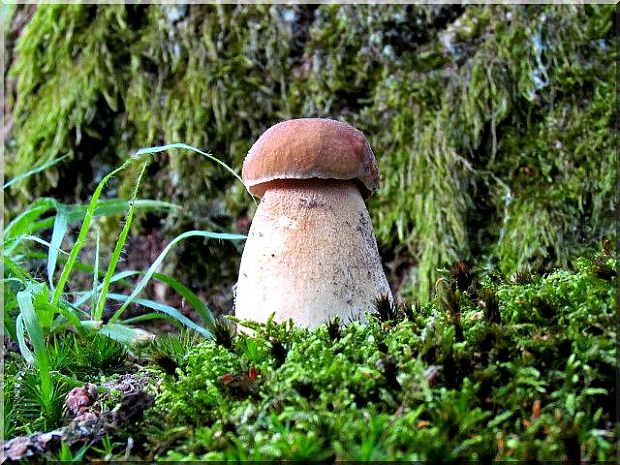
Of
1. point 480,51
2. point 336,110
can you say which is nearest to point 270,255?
point 336,110

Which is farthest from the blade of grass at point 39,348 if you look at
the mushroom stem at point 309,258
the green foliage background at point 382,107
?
the green foliage background at point 382,107

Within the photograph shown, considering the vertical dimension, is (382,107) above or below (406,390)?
above

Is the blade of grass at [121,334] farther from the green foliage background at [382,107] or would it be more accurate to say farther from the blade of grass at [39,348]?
the green foliage background at [382,107]

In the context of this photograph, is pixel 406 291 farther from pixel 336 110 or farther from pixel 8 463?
pixel 8 463

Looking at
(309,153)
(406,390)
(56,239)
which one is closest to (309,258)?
(309,153)

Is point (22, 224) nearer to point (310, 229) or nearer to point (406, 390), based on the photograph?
point (310, 229)

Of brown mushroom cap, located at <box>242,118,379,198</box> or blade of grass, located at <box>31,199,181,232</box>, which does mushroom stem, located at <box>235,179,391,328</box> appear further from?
blade of grass, located at <box>31,199,181,232</box>

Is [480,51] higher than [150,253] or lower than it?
higher
